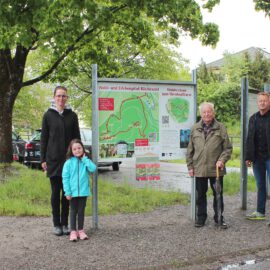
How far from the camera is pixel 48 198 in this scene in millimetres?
8375

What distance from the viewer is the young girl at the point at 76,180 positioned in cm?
581

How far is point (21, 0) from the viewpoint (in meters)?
9.91

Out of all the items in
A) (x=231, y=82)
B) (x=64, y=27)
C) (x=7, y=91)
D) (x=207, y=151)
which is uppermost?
(x=231, y=82)

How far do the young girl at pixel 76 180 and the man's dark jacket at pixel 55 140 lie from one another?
0.46 ft

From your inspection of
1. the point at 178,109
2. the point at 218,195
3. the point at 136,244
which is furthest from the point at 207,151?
the point at 136,244

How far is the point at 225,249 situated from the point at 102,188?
468 centimetres

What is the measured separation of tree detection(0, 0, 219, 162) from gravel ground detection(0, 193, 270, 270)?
4.82 m

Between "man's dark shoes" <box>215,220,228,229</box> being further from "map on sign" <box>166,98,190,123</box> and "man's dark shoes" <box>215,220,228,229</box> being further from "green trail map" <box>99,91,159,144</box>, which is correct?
"map on sign" <box>166,98,190,123</box>

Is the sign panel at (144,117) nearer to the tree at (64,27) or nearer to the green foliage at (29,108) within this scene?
the tree at (64,27)

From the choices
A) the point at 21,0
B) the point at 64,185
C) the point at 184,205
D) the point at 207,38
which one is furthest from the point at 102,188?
the point at 207,38

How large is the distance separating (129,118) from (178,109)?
0.88 metres

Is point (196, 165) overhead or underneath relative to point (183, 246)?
overhead

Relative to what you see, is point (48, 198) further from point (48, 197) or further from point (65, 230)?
point (65, 230)

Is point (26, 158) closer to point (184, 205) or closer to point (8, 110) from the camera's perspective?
point (8, 110)
